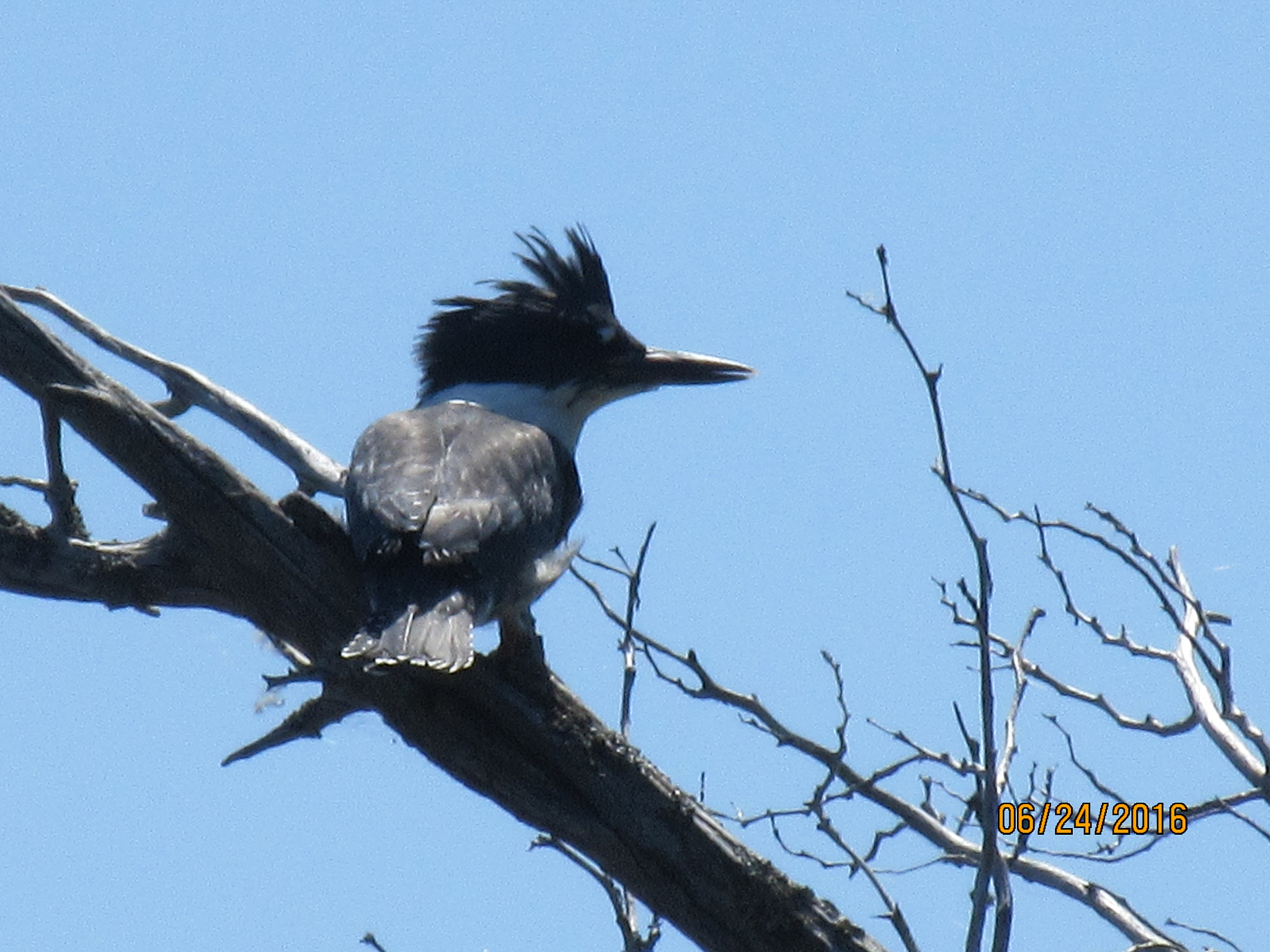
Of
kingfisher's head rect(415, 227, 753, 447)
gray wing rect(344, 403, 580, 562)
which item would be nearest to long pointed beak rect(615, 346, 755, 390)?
kingfisher's head rect(415, 227, 753, 447)

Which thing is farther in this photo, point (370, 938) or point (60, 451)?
point (370, 938)

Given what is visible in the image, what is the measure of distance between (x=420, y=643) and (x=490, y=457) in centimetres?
88

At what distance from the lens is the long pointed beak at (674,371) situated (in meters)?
4.64

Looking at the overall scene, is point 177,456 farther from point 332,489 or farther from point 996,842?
point 996,842

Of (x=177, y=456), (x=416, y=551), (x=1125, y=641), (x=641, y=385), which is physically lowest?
(x=177, y=456)

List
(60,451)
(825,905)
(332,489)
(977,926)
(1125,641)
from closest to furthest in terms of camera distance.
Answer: (977,926) → (825,905) → (60,451) → (1125,641) → (332,489)

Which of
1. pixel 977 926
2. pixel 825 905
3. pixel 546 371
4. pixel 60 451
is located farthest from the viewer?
pixel 546 371

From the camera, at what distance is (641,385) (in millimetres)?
4684

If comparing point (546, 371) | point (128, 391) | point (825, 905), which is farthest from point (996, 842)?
point (546, 371)

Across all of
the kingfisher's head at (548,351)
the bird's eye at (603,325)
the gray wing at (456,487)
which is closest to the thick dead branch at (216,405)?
the gray wing at (456,487)

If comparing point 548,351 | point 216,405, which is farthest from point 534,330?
point 216,405

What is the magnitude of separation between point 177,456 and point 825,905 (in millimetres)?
1187

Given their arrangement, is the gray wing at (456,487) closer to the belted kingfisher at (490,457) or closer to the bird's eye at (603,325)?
the belted kingfisher at (490,457)

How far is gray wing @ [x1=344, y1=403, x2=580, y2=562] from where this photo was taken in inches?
118
